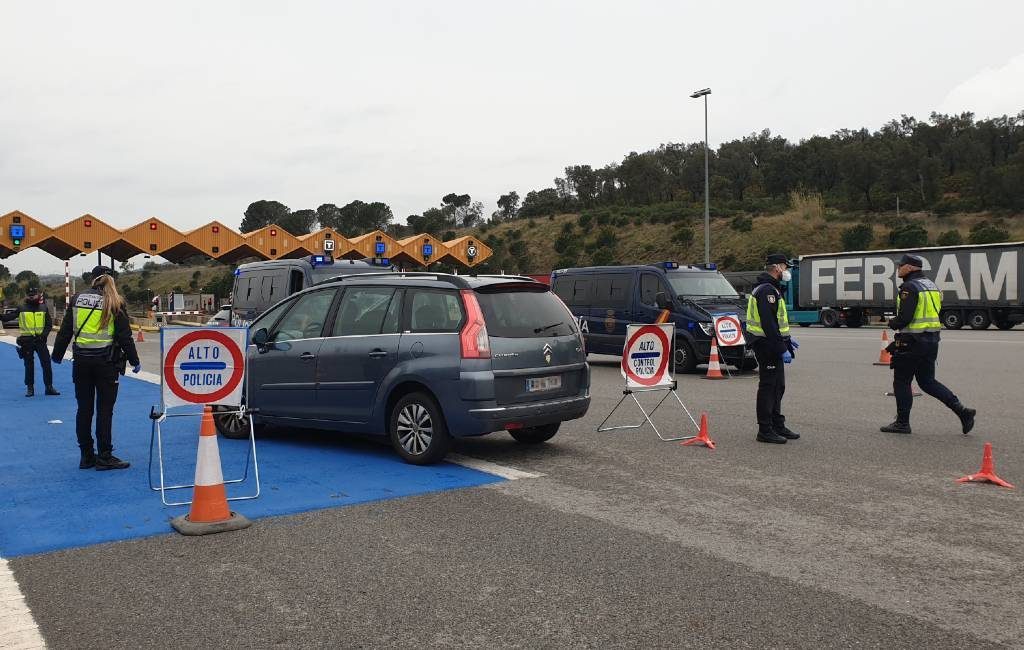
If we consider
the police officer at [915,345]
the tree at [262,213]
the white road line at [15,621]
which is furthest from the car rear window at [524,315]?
the tree at [262,213]

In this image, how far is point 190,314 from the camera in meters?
45.0

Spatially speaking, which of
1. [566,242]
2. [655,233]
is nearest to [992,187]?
[655,233]

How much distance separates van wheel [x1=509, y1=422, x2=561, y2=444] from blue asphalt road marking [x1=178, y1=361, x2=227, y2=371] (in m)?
3.12

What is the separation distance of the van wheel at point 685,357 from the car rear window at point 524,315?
839 cm

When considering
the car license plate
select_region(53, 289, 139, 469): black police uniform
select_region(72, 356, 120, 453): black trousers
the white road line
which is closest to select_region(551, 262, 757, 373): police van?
the car license plate

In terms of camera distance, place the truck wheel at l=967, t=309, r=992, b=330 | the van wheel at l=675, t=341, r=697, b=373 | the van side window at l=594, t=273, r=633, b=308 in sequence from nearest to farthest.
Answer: the van wheel at l=675, t=341, r=697, b=373 < the van side window at l=594, t=273, r=633, b=308 < the truck wheel at l=967, t=309, r=992, b=330

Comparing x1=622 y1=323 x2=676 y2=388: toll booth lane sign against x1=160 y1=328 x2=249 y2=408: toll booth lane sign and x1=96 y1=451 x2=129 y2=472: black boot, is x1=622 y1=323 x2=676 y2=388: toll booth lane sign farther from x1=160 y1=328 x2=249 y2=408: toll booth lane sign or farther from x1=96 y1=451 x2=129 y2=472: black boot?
x1=96 y1=451 x2=129 y2=472: black boot

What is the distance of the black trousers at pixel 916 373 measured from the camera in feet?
30.5

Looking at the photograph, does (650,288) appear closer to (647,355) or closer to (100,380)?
(647,355)

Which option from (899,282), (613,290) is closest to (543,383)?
(613,290)

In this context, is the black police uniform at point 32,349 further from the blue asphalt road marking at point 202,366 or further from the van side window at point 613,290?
the van side window at point 613,290

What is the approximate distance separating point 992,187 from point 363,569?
74018 mm

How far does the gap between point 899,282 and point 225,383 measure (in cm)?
3509

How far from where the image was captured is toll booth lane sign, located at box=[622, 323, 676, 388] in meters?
9.45
